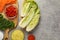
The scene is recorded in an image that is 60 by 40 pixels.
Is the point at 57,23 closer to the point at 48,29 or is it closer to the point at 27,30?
the point at 48,29

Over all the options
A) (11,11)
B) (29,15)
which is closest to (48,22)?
(29,15)

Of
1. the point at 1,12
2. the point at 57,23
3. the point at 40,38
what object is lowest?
the point at 40,38

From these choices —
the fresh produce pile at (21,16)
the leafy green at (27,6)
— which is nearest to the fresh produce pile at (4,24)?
the fresh produce pile at (21,16)

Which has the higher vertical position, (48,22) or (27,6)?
(27,6)

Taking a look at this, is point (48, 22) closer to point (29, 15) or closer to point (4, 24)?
point (29, 15)

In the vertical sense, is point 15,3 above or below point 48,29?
above

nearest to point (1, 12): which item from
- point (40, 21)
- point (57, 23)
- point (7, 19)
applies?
point (7, 19)
